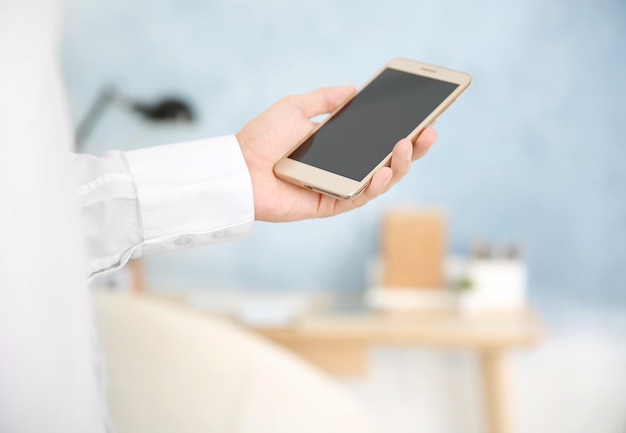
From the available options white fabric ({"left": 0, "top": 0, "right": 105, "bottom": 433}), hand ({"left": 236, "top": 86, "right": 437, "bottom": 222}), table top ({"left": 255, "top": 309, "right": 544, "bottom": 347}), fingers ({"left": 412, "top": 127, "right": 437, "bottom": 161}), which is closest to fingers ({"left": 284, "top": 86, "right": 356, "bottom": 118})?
hand ({"left": 236, "top": 86, "right": 437, "bottom": 222})

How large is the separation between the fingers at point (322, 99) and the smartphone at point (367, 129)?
10mm

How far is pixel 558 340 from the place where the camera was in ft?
6.04

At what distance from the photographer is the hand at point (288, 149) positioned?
27.5 inches

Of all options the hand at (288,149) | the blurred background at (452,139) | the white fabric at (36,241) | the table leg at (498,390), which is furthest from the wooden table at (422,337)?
the white fabric at (36,241)

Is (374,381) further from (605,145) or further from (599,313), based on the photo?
(605,145)

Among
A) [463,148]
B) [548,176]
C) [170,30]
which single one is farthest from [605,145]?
[170,30]

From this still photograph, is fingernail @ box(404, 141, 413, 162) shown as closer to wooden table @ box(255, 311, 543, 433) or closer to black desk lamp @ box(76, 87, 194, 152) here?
wooden table @ box(255, 311, 543, 433)

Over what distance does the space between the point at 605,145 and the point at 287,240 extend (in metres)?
0.71

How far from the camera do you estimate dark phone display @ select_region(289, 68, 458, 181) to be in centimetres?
73

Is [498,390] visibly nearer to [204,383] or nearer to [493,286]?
[493,286]

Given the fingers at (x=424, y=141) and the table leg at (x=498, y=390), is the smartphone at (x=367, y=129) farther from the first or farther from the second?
the table leg at (x=498, y=390)

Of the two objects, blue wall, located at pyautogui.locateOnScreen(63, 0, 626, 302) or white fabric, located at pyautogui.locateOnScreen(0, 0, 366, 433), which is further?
blue wall, located at pyautogui.locateOnScreen(63, 0, 626, 302)

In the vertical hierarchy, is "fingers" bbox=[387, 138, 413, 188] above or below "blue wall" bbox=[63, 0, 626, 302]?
above

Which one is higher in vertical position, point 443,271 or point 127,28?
point 127,28
